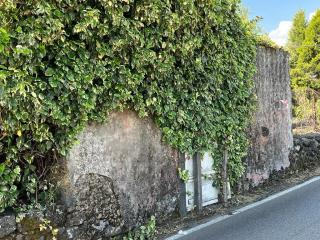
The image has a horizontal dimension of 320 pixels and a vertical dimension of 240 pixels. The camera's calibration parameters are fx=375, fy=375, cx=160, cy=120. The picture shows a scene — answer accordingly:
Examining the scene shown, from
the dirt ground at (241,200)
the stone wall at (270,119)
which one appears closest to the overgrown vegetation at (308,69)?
the dirt ground at (241,200)

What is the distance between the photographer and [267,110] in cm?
925

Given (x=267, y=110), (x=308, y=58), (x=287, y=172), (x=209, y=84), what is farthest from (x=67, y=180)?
(x=308, y=58)

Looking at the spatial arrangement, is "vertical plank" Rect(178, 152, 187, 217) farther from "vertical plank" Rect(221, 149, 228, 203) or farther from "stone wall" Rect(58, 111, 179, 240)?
"vertical plank" Rect(221, 149, 228, 203)

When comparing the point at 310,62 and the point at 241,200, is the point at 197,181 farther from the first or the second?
the point at 310,62

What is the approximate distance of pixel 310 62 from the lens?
2014 cm

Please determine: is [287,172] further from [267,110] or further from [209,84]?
[209,84]

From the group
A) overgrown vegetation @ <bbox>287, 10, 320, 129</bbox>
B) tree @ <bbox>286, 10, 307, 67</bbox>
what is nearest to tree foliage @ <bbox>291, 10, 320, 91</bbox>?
overgrown vegetation @ <bbox>287, 10, 320, 129</bbox>

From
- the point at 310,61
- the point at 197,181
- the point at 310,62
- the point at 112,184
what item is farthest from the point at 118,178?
the point at 310,61

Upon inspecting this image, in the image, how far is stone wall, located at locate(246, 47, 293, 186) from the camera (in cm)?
872

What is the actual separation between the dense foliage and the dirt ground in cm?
102

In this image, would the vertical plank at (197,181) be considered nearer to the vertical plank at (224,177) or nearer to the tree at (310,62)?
the vertical plank at (224,177)

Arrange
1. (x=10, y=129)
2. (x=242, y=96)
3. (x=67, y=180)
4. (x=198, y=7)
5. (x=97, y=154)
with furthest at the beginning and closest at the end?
(x=242, y=96) → (x=198, y=7) → (x=97, y=154) → (x=67, y=180) → (x=10, y=129)

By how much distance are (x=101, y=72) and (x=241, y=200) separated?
4.39 meters

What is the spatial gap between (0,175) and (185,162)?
3271 millimetres
